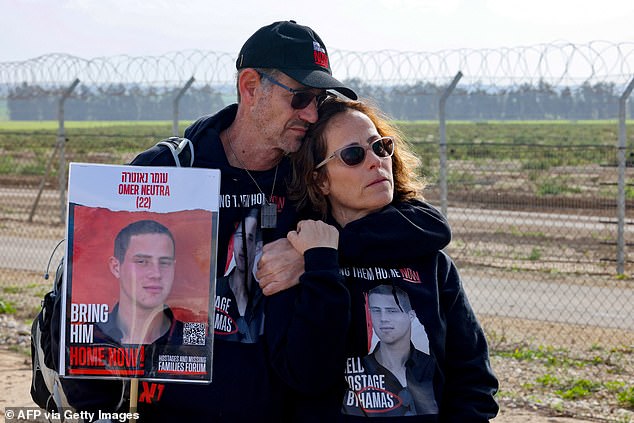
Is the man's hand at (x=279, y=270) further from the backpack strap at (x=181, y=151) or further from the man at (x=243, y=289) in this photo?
the backpack strap at (x=181, y=151)

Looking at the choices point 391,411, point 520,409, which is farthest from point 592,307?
point 391,411

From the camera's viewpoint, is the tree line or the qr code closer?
the qr code

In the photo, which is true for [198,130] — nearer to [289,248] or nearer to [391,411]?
[289,248]

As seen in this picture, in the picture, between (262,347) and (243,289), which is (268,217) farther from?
(262,347)

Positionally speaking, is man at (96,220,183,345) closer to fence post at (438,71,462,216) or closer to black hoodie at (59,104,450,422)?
black hoodie at (59,104,450,422)

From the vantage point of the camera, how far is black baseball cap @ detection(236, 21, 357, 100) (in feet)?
9.00

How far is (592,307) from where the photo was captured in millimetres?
9555

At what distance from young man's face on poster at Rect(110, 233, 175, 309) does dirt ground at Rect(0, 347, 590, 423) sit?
328 centimetres

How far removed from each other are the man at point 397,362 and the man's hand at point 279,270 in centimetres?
24

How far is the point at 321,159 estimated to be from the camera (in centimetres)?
272

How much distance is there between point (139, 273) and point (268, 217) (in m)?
0.45

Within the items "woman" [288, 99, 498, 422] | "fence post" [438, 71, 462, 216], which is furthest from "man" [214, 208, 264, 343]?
"fence post" [438, 71, 462, 216]

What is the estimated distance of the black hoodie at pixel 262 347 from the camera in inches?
94.8

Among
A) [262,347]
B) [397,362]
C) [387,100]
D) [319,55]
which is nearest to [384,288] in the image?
[397,362]
